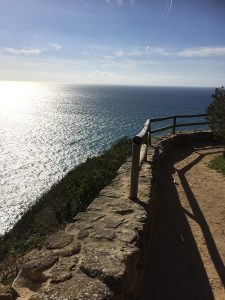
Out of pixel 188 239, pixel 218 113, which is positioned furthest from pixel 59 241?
pixel 218 113

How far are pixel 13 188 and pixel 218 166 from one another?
2381cm

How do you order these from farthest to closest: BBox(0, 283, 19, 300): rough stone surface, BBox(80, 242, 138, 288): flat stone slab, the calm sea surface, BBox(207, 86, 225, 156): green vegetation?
1. the calm sea surface
2. BBox(207, 86, 225, 156): green vegetation
3. BBox(80, 242, 138, 288): flat stone slab
4. BBox(0, 283, 19, 300): rough stone surface

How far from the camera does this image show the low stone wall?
9.82 ft

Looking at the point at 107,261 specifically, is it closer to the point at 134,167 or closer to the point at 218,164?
the point at 134,167

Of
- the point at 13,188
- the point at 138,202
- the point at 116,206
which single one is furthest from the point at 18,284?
the point at 13,188

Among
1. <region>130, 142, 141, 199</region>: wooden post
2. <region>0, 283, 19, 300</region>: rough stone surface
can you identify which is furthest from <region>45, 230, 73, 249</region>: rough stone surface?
<region>130, 142, 141, 199</region>: wooden post

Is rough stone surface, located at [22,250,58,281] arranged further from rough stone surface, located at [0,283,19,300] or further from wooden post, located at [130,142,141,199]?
wooden post, located at [130,142,141,199]

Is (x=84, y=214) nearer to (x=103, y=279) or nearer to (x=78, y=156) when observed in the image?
(x=103, y=279)

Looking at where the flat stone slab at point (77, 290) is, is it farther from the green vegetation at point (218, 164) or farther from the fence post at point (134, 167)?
the green vegetation at point (218, 164)

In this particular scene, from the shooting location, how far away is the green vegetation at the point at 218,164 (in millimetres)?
10227

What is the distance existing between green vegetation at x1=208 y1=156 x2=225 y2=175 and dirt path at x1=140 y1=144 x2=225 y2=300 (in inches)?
17.5

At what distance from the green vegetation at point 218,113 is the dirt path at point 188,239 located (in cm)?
269

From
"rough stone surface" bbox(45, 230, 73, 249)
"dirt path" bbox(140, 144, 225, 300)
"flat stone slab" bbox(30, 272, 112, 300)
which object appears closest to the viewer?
"flat stone slab" bbox(30, 272, 112, 300)

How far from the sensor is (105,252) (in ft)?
11.8
